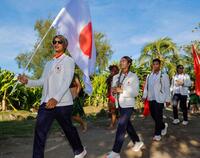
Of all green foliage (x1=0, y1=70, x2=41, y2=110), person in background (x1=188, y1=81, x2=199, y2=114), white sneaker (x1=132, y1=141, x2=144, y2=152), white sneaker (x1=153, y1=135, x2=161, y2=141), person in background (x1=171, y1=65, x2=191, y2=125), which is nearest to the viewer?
white sneaker (x1=132, y1=141, x2=144, y2=152)

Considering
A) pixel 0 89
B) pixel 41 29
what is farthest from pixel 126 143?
pixel 41 29

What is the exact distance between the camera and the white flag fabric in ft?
23.5

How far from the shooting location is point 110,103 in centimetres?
1242

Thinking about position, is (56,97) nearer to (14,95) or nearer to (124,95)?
(124,95)

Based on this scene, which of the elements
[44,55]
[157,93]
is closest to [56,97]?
[157,93]

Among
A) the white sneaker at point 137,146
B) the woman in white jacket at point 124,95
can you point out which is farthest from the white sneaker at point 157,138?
the woman in white jacket at point 124,95

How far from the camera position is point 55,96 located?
19.2 ft

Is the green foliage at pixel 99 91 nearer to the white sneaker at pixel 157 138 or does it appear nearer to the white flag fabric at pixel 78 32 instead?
the white sneaker at pixel 157 138

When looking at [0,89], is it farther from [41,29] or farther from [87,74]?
[41,29]

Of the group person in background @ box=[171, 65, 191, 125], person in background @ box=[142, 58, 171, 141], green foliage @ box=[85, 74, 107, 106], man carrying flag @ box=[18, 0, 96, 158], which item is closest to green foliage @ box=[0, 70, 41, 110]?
green foliage @ box=[85, 74, 107, 106]

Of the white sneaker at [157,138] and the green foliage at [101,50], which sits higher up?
the green foliage at [101,50]

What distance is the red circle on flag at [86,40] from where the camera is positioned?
24.1 ft

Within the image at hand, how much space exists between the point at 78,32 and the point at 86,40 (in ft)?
0.65

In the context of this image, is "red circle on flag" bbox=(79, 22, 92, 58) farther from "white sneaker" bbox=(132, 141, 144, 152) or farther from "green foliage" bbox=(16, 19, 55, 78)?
"green foliage" bbox=(16, 19, 55, 78)
